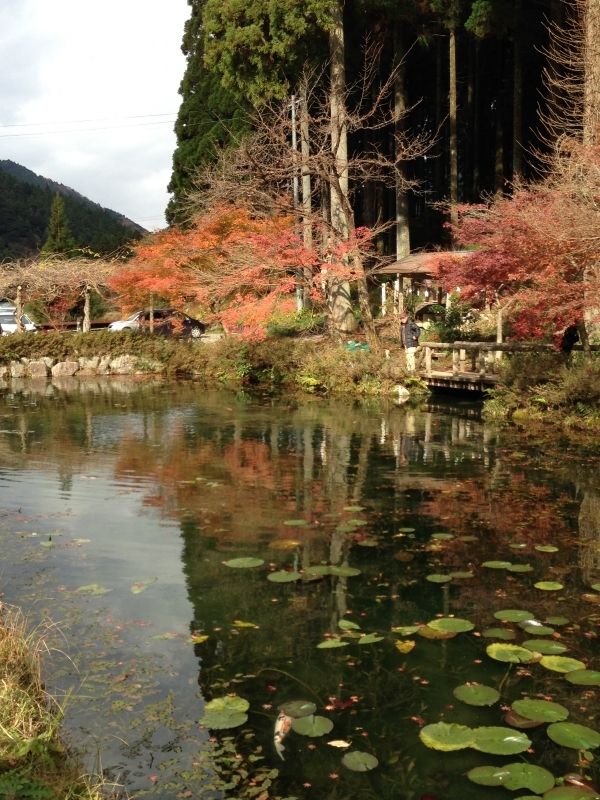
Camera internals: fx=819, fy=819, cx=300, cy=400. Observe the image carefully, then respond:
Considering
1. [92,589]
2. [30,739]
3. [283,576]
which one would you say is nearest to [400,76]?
[283,576]

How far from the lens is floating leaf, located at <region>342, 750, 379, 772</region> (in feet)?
12.1

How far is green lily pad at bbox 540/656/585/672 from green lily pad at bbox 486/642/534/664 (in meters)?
0.09

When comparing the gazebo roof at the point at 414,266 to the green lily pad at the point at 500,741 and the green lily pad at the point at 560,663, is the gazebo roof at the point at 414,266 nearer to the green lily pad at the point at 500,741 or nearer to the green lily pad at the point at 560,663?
the green lily pad at the point at 560,663

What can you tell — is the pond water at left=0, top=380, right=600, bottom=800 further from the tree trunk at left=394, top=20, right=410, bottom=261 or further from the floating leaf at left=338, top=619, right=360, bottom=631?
the tree trunk at left=394, top=20, right=410, bottom=261

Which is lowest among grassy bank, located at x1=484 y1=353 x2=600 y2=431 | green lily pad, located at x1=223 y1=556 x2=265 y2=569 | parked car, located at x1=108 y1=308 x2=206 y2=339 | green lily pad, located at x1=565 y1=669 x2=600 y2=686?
green lily pad, located at x1=565 y1=669 x2=600 y2=686

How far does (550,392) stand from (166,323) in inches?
743

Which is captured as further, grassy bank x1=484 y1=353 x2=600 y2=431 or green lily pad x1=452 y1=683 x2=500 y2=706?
grassy bank x1=484 y1=353 x2=600 y2=431

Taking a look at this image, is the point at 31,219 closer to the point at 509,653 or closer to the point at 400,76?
the point at 400,76

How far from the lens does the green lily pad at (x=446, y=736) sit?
150 inches

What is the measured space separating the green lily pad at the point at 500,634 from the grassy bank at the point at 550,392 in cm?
862

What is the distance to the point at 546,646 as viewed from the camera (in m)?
4.87

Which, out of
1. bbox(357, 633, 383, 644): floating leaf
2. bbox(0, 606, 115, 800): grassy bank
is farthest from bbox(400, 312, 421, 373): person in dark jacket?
bbox(0, 606, 115, 800): grassy bank

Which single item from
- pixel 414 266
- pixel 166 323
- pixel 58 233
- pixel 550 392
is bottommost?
pixel 550 392

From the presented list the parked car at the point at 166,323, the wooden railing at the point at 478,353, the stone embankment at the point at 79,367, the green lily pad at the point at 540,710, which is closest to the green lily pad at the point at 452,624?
the green lily pad at the point at 540,710
